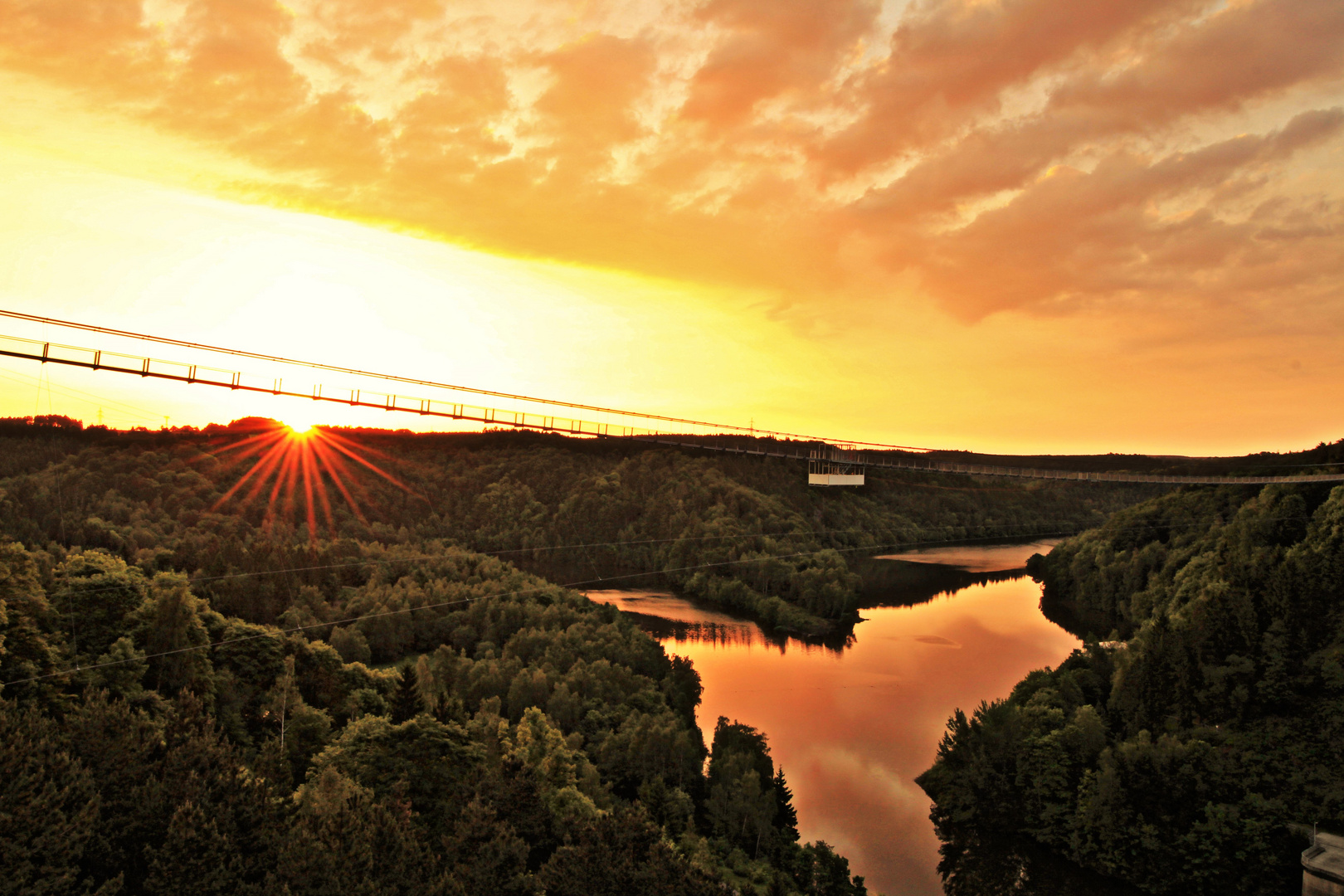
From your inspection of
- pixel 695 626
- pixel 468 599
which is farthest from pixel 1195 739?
pixel 468 599

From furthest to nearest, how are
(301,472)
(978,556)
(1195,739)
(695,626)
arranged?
(978,556)
(301,472)
(695,626)
(1195,739)

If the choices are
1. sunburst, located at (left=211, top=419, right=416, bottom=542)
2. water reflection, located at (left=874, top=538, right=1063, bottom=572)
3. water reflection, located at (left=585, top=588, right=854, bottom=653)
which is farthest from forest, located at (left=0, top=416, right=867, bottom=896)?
water reflection, located at (left=874, top=538, right=1063, bottom=572)

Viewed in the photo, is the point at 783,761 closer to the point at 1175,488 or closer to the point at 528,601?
Result: the point at 528,601

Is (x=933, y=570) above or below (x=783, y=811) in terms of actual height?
above

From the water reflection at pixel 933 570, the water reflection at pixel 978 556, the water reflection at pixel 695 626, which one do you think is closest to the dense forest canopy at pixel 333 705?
the water reflection at pixel 695 626

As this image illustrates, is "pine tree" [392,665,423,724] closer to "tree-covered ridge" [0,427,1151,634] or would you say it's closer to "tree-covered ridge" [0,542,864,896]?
"tree-covered ridge" [0,542,864,896]

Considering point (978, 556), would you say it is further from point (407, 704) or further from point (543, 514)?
point (407, 704)

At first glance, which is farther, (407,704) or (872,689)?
(872,689)
